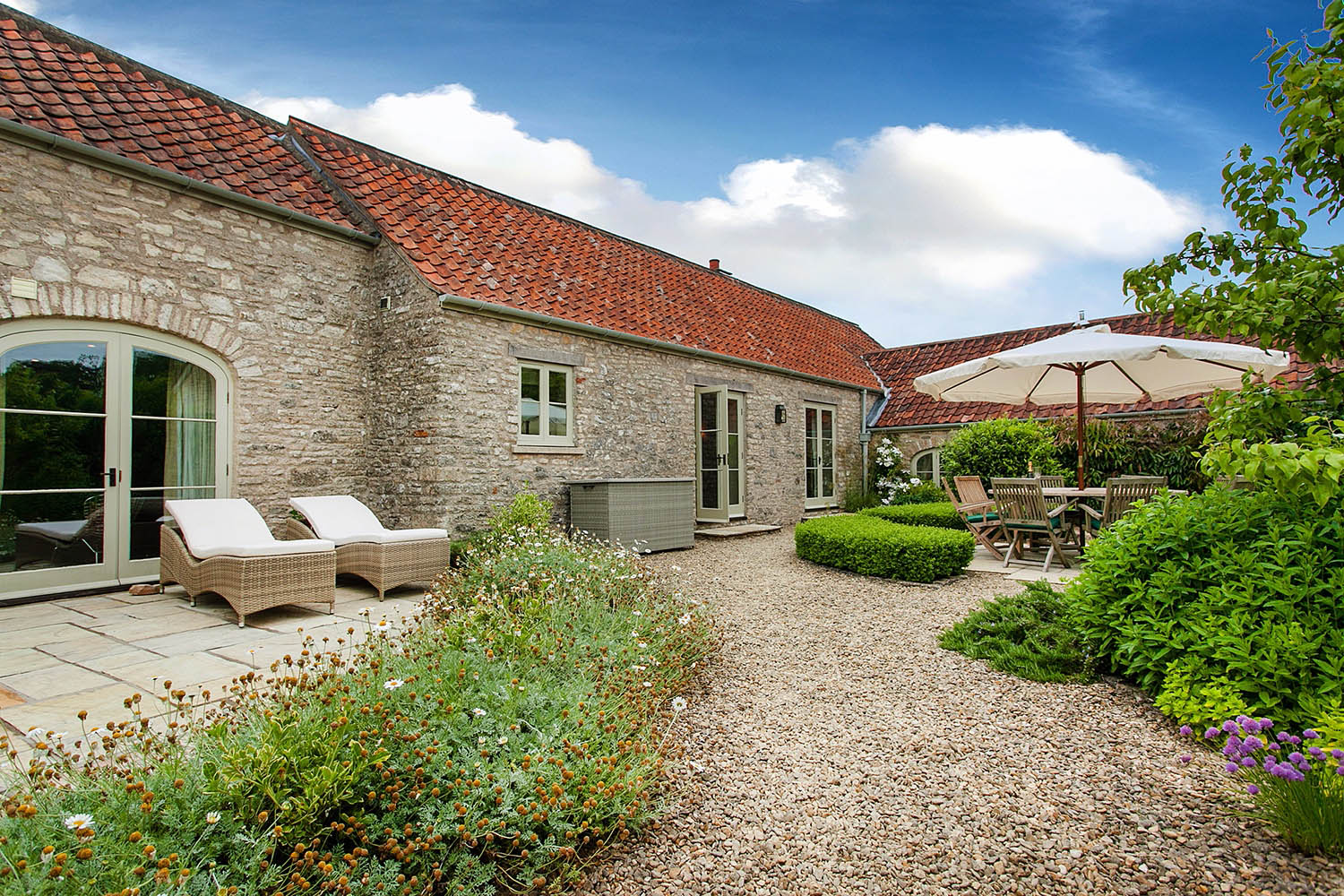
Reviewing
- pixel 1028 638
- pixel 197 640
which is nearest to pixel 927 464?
pixel 1028 638

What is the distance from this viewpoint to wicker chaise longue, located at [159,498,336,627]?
517cm

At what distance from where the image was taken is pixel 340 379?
8.22 m

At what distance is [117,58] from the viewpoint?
24.5 feet

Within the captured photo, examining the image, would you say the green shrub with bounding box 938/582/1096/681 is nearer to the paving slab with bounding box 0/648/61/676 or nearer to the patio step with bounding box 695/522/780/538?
the paving slab with bounding box 0/648/61/676

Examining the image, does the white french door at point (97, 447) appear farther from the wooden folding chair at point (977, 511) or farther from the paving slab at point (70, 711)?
the wooden folding chair at point (977, 511)

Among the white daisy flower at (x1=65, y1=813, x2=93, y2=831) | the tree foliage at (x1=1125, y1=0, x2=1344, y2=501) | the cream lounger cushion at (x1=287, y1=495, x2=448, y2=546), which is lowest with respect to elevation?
the white daisy flower at (x1=65, y1=813, x2=93, y2=831)

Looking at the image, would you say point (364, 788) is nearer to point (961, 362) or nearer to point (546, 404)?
point (546, 404)

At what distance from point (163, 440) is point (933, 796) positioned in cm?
757

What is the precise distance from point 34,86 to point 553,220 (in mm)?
6729

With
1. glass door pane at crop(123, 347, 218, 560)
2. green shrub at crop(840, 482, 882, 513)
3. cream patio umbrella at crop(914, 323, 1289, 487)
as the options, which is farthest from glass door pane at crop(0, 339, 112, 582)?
green shrub at crop(840, 482, 882, 513)

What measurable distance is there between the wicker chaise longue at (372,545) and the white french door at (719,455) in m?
5.78

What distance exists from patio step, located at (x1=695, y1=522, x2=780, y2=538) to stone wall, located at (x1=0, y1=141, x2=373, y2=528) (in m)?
5.41

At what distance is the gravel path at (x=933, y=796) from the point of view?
86.4 inches

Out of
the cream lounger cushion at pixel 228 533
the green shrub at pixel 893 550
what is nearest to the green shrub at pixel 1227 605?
the green shrub at pixel 893 550
